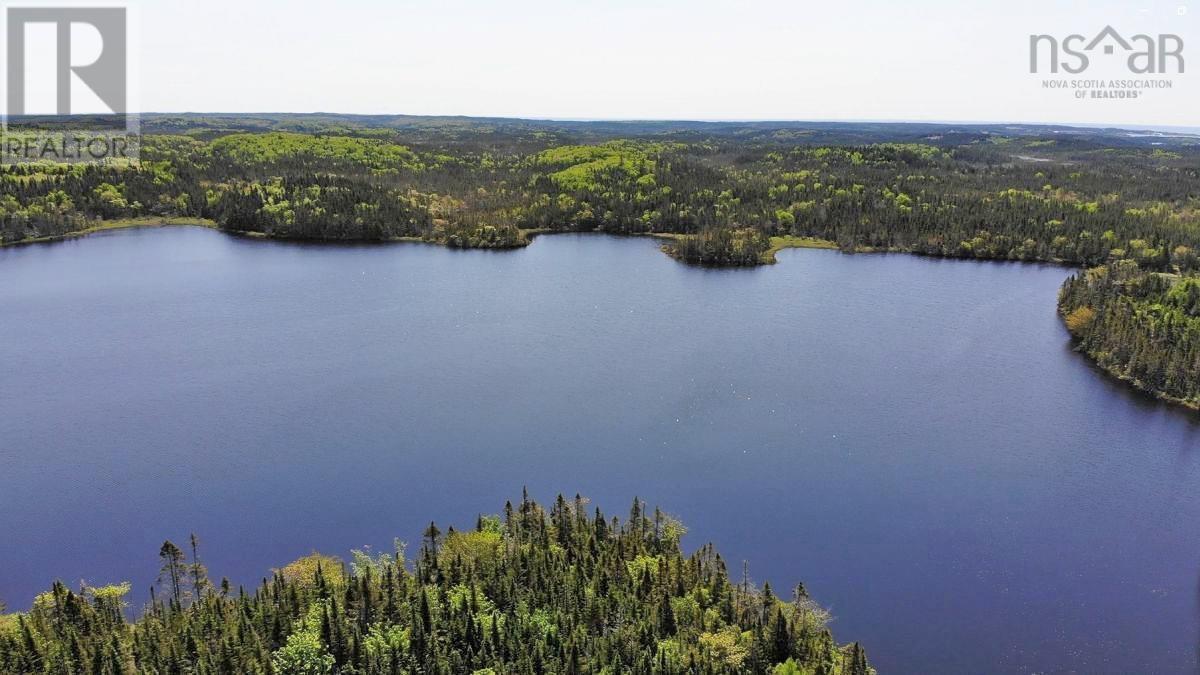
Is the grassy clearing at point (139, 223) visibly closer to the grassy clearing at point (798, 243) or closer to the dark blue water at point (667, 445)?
the dark blue water at point (667, 445)

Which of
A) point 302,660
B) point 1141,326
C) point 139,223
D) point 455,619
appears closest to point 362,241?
point 139,223

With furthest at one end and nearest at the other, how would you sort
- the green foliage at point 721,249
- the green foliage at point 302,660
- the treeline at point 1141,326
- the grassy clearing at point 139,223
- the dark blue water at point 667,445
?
the grassy clearing at point 139,223 < the green foliage at point 721,249 < the treeline at point 1141,326 < the dark blue water at point 667,445 < the green foliage at point 302,660

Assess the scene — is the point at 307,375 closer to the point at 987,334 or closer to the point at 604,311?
the point at 604,311

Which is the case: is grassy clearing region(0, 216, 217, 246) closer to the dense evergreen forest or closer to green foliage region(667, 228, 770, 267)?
green foliage region(667, 228, 770, 267)

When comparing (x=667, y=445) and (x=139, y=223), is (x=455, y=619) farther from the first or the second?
(x=139, y=223)

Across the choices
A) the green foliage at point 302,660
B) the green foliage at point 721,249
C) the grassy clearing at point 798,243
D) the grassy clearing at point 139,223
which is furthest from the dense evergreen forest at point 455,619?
the grassy clearing at point 139,223

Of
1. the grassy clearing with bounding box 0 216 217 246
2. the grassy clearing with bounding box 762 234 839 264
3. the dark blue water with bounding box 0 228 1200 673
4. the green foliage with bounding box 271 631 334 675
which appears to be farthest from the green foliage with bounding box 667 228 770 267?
the green foliage with bounding box 271 631 334 675
